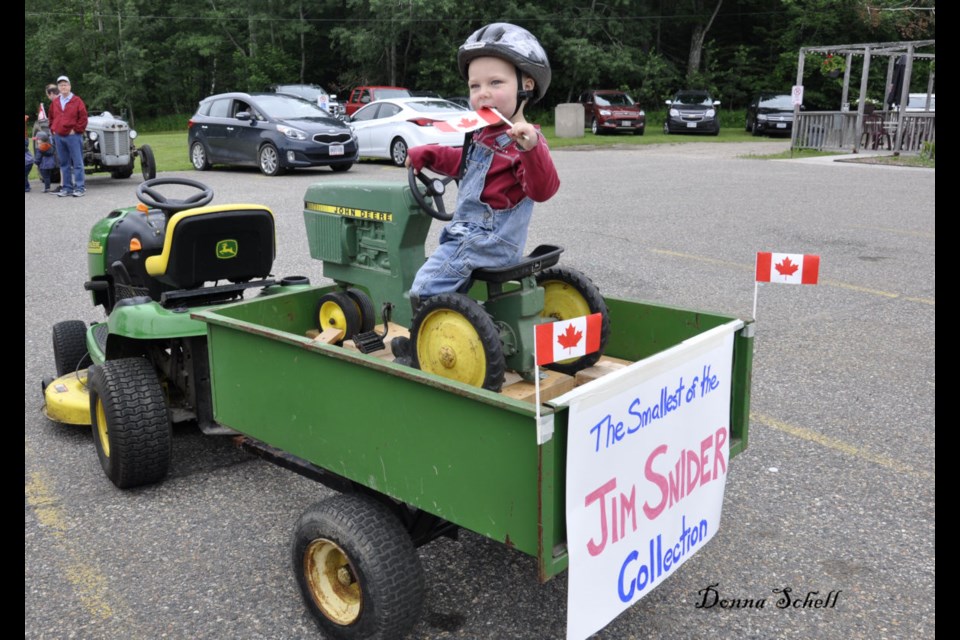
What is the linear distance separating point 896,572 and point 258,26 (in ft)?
129

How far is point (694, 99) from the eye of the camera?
2736 cm

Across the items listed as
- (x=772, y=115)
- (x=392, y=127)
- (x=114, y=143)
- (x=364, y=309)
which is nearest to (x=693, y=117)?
(x=772, y=115)

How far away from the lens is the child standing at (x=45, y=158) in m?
13.4

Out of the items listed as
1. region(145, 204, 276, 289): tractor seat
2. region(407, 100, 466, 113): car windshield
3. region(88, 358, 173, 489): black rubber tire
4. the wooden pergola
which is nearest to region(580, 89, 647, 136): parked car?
the wooden pergola

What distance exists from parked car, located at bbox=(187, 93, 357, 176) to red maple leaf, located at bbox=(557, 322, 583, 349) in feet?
44.5

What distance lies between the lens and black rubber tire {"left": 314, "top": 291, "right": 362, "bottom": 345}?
3.70m

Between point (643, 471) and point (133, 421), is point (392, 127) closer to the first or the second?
point (133, 421)

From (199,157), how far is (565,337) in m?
16.1

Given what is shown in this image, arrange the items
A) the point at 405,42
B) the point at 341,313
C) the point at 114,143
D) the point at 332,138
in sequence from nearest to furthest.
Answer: the point at 341,313 → the point at 114,143 → the point at 332,138 → the point at 405,42

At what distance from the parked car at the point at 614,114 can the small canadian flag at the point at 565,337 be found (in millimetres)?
24542

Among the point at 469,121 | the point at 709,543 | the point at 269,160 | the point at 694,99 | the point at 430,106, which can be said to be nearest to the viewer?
the point at 469,121

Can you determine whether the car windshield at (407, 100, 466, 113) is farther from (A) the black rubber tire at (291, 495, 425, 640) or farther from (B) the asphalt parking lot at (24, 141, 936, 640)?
(A) the black rubber tire at (291, 495, 425, 640)

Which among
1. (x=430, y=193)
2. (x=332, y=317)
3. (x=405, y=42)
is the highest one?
(x=405, y=42)

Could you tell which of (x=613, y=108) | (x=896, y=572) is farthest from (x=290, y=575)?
(x=613, y=108)
